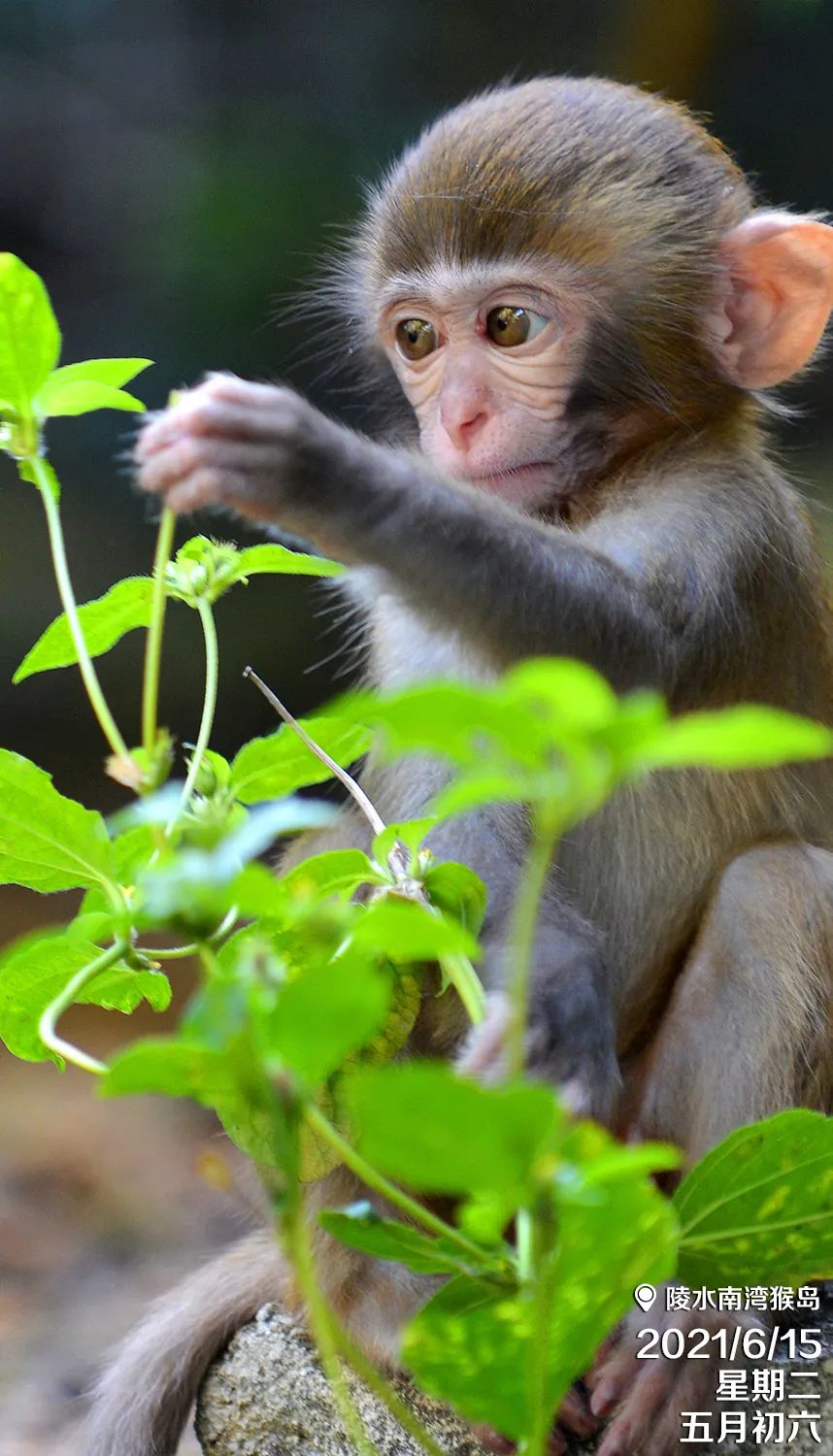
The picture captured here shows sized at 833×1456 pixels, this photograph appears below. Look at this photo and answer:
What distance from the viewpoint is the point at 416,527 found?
6.48ft

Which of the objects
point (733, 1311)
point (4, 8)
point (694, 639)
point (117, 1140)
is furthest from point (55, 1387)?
point (4, 8)

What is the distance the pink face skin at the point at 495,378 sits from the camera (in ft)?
8.18

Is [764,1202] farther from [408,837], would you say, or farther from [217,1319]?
[217,1319]

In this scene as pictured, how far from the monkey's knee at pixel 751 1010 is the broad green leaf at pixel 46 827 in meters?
1.09

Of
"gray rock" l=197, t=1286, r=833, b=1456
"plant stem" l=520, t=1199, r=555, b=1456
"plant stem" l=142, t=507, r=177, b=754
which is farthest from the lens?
"gray rock" l=197, t=1286, r=833, b=1456

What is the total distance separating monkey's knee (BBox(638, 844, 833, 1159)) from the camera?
90.1 inches

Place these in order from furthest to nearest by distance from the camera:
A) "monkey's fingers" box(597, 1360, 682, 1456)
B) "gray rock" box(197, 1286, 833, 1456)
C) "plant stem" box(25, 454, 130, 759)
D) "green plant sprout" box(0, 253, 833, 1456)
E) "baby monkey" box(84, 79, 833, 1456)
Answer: "gray rock" box(197, 1286, 833, 1456) → "baby monkey" box(84, 79, 833, 1456) → "monkey's fingers" box(597, 1360, 682, 1456) → "plant stem" box(25, 454, 130, 759) → "green plant sprout" box(0, 253, 833, 1456)

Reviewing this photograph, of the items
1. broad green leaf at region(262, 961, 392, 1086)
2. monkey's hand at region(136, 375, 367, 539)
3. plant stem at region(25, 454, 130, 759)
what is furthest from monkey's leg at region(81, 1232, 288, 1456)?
broad green leaf at region(262, 961, 392, 1086)

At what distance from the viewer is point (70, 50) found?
495 centimetres

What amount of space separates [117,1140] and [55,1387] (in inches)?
48.5

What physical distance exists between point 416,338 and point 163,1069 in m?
1.88

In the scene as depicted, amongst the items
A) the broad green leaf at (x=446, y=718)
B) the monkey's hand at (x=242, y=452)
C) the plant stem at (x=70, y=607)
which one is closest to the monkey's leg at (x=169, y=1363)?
the monkey's hand at (x=242, y=452)

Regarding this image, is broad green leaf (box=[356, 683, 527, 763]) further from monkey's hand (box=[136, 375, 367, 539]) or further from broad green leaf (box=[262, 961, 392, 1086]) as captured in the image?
monkey's hand (box=[136, 375, 367, 539])

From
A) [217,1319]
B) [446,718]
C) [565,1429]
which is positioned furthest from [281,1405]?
[446,718]
